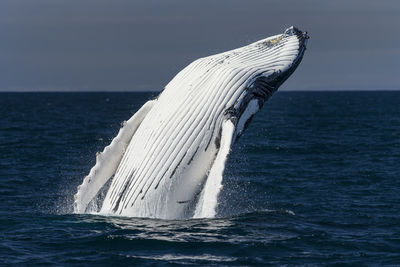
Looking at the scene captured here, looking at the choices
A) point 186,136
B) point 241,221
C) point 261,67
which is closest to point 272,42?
point 261,67

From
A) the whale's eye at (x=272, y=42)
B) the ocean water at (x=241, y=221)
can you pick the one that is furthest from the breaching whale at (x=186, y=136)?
the ocean water at (x=241, y=221)

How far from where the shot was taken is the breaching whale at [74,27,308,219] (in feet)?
37.5

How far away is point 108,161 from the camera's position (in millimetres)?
12148

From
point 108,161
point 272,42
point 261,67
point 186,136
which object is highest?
point 272,42

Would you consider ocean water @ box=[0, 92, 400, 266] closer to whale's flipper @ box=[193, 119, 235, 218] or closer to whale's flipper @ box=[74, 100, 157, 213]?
whale's flipper @ box=[74, 100, 157, 213]

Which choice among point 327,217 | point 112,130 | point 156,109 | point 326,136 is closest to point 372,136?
point 326,136

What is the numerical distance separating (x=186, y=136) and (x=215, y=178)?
3.52 feet

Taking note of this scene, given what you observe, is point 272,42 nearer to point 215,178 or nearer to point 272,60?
point 272,60

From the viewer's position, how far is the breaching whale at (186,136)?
11.4 metres

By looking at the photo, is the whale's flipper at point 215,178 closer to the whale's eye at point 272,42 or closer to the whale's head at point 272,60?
the whale's head at point 272,60

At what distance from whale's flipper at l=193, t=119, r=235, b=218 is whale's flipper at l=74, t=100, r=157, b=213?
152 cm

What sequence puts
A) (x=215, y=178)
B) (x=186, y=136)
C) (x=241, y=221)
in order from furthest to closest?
(x=241, y=221) < (x=186, y=136) < (x=215, y=178)

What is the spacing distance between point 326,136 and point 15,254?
32.7 metres

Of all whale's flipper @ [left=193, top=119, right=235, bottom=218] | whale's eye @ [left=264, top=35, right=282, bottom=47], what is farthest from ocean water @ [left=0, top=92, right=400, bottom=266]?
whale's eye @ [left=264, top=35, right=282, bottom=47]
